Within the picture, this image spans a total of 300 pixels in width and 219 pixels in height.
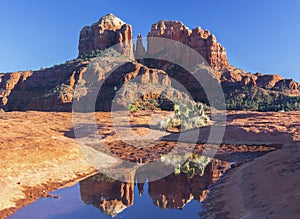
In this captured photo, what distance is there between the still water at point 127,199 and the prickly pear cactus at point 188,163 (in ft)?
2.21

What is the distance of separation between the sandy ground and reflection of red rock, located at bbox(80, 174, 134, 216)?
152 cm

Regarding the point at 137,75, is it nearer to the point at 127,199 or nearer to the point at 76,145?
the point at 76,145

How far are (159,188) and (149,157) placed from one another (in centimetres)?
726

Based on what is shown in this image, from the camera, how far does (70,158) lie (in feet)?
64.7

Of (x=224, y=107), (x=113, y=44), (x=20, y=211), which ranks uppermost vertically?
(x=113, y=44)

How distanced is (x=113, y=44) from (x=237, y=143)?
66636 millimetres

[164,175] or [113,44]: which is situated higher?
[113,44]

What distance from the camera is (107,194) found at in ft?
47.3

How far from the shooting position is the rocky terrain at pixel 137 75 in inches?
2436

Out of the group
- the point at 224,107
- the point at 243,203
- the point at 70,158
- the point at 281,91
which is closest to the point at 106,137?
the point at 70,158

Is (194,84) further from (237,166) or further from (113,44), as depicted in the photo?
(237,166)

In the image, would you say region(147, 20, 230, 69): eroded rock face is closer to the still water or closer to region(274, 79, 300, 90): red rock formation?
region(274, 79, 300, 90): red rock formation

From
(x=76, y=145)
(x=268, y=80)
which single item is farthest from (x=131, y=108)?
(x=268, y=80)

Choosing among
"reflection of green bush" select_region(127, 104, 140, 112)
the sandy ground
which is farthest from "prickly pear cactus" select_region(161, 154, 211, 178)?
"reflection of green bush" select_region(127, 104, 140, 112)
